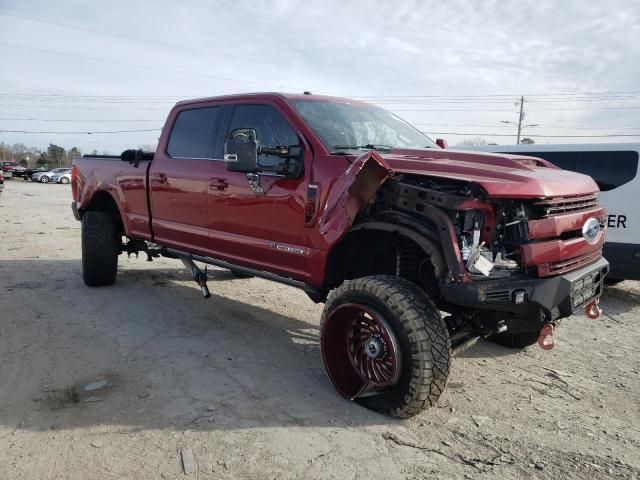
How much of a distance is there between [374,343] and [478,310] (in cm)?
76

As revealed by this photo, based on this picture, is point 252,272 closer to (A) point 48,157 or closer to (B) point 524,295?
(B) point 524,295

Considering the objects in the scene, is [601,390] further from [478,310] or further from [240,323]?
[240,323]

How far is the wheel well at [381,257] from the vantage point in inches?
139

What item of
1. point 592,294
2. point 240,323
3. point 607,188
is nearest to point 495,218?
point 592,294

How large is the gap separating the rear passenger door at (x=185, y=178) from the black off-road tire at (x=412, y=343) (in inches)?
86.2

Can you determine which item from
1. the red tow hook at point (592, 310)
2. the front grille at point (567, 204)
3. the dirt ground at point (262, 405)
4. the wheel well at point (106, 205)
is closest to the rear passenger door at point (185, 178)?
the dirt ground at point (262, 405)

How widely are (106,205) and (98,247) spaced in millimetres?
714

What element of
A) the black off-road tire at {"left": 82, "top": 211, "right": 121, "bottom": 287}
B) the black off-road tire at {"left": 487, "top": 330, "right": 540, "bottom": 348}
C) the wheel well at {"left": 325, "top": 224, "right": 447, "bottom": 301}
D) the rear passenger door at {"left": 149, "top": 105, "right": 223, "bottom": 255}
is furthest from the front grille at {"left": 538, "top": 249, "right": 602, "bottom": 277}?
the black off-road tire at {"left": 82, "top": 211, "right": 121, "bottom": 287}

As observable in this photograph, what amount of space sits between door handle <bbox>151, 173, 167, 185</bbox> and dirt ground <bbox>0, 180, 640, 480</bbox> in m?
1.38

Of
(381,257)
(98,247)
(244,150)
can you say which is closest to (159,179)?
(98,247)

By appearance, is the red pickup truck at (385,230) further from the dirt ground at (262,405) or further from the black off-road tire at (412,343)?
the dirt ground at (262,405)

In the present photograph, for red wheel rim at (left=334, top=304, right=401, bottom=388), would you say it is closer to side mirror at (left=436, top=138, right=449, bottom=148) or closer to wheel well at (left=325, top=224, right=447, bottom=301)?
wheel well at (left=325, top=224, right=447, bottom=301)

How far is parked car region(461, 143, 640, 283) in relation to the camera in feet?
20.1

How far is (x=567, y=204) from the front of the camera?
3.28 metres
